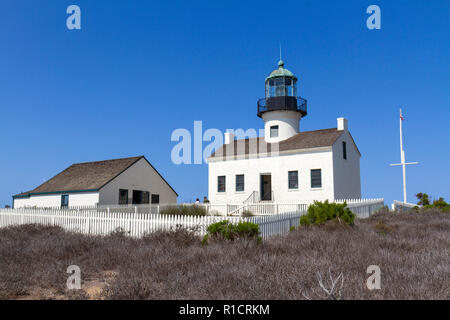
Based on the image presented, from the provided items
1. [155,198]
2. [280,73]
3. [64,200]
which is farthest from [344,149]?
A: [64,200]

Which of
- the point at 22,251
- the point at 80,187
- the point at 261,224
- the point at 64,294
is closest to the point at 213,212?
the point at 80,187

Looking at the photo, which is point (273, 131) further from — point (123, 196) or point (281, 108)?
point (123, 196)

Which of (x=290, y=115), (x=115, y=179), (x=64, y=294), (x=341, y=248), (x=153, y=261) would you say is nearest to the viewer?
(x=64, y=294)

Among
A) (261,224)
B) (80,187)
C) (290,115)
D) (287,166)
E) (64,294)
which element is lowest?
(64,294)

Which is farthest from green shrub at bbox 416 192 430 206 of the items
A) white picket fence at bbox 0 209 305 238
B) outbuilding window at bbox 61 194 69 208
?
outbuilding window at bbox 61 194 69 208

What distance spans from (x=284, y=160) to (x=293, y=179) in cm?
160

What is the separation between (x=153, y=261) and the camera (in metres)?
6.40

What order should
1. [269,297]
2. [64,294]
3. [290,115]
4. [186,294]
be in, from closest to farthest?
[269,297] → [186,294] → [64,294] → [290,115]

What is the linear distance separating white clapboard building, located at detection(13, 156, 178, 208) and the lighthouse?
10.8 m

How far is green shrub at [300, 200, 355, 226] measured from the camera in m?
11.4

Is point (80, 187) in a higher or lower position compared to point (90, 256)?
higher

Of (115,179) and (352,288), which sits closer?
(352,288)
